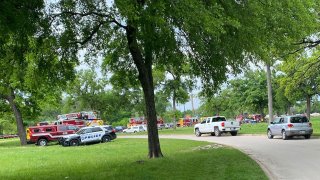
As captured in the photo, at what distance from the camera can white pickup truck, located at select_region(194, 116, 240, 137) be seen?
40.2m

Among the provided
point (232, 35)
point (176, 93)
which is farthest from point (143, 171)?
point (176, 93)

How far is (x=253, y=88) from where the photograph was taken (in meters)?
82.3

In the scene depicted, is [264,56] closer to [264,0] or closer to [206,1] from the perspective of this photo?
[264,0]

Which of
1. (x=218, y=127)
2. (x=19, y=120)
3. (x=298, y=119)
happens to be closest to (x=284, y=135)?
→ (x=298, y=119)

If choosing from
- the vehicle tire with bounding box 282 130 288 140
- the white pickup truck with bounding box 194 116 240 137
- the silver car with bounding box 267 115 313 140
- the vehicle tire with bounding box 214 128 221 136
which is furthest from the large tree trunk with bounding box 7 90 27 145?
the vehicle tire with bounding box 282 130 288 140

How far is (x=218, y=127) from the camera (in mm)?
40875

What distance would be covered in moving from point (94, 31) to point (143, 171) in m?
6.95

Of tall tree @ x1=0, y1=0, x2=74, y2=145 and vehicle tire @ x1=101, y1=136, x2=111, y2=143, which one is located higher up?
tall tree @ x1=0, y1=0, x2=74, y2=145

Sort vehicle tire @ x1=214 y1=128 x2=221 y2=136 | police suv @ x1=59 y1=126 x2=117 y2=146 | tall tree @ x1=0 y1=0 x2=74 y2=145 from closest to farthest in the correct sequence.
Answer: tall tree @ x1=0 y1=0 x2=74 y2=145 → police suv @ x1=59 y1=126 x2=117 y2=146 → vehicle tire @ x1=214 y1=128 x2=221 y2=136

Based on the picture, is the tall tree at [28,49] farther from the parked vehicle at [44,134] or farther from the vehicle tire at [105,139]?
the parked vehicle at [44,134]

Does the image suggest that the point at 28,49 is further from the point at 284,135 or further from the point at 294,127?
the point at 284,135

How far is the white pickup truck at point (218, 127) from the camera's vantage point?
40.2 metres

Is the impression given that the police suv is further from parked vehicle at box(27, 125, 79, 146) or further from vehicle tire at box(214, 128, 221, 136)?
vehicle tire at box(214, 128, 221, 136)

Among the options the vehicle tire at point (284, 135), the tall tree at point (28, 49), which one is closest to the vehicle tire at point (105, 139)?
the vehicle tire at point (284, 135)
